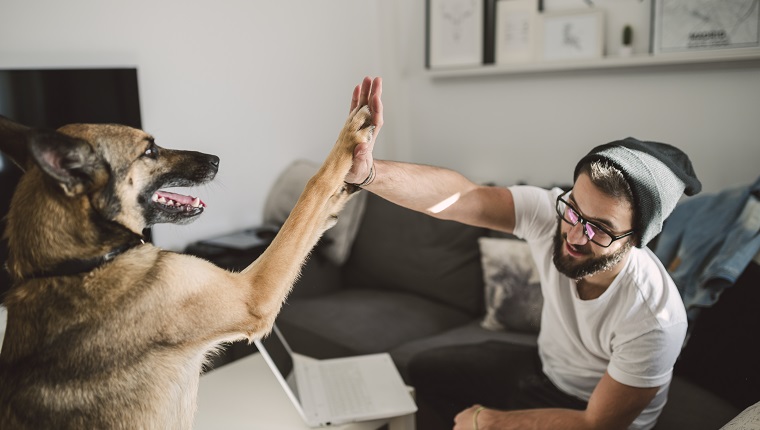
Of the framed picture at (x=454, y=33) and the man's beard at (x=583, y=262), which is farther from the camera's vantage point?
the framed picture at (x=454, y=33)

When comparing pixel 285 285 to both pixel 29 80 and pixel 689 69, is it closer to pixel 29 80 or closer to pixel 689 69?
pixel 29 80

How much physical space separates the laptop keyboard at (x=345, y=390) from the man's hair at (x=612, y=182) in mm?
796

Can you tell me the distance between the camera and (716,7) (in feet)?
7.80

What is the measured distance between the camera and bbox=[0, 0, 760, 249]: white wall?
2475 millimetres

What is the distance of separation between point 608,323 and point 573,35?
5.39 feet

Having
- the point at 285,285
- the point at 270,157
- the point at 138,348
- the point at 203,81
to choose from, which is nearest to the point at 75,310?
the point at 138,348

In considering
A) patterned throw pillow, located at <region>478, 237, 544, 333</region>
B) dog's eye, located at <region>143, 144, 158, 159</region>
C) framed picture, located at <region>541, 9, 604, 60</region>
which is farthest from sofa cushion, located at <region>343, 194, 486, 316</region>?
dog's eye, located at <region>143, 144, 158, 159</region>

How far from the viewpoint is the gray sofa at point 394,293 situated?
251 cm

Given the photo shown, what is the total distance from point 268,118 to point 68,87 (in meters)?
1.07

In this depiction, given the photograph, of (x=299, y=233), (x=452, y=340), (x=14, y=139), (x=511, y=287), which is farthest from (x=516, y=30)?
(x=14, y=139)

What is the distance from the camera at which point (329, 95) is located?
3.54 meters

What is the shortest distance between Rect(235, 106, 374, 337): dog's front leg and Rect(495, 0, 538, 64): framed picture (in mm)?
1877

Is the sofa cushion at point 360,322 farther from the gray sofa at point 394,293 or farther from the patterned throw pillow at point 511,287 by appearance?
the patterned throw pillow at point 511,287

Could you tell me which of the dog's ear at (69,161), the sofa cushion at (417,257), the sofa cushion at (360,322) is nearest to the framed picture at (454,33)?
the sofa cushion at (417,257)
